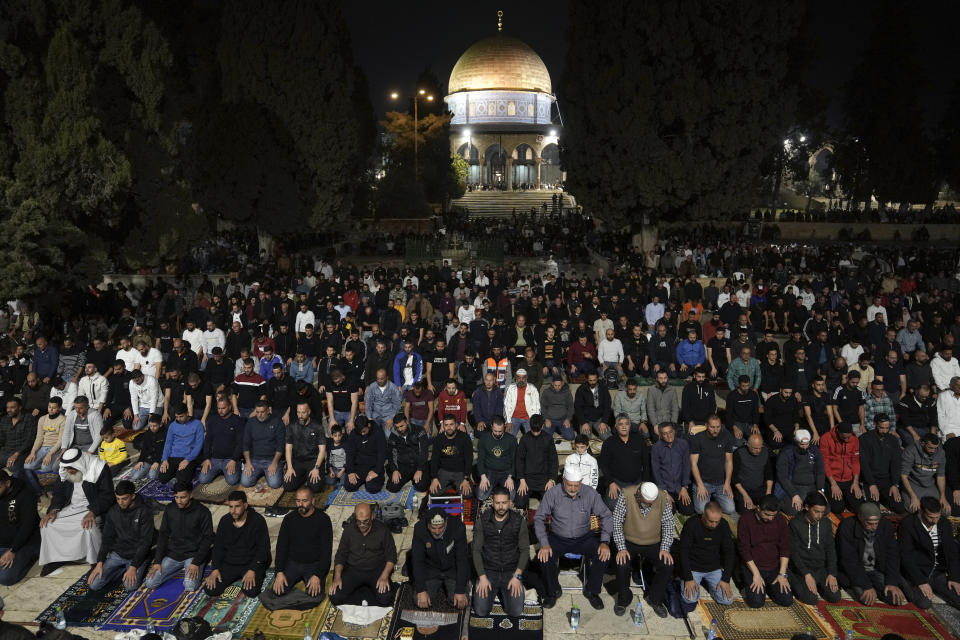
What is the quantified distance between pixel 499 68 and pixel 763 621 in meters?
63.3

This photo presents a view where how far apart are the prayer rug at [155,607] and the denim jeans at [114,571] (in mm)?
105

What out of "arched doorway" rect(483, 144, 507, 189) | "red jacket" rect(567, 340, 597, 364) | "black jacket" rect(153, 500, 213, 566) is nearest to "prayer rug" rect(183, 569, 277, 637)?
"black jacket" rect(153, 500, 213, 566)

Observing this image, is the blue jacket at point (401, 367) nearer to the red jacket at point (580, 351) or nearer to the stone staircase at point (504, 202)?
the red jacket at point (580, 351)

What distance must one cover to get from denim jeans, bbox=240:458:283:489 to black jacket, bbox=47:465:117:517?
163 cm

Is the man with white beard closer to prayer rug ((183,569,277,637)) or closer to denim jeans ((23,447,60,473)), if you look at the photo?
prayer rug ((183,569,277,637))

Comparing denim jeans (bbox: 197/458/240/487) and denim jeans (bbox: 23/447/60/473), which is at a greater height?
denim jeans (bbox: 23/447/60/473)

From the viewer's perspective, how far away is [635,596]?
20.4 ft

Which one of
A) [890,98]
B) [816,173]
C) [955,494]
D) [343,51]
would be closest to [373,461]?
[955,494]

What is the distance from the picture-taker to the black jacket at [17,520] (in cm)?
648

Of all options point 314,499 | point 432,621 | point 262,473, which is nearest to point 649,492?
point 432,621

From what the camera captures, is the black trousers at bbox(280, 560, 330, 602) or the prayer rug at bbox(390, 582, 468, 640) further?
the black trousers at bbox(280, 560, 330, 602)

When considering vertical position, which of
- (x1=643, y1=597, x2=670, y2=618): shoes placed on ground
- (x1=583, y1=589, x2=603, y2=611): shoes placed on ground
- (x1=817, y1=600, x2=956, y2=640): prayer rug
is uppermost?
(x1=583, y1=589, x2=603, y2=611): shoes placed on ground

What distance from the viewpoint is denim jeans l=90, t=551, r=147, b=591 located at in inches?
245

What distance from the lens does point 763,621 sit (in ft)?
19.1
